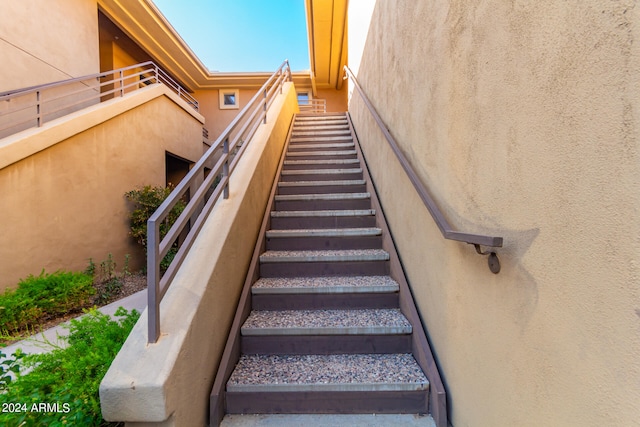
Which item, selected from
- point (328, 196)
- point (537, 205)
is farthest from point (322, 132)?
point (537, 205)

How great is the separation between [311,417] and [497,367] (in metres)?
1.00

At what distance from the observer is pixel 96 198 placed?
13.7ft

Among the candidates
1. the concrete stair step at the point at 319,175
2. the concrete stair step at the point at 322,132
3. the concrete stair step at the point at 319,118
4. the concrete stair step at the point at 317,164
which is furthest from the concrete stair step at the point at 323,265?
the concrete stair step at the point at 319,118

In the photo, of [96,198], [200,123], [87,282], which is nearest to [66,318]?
[87,282]

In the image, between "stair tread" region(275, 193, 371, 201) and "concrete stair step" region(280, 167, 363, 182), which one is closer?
"stair tread" region(275, 193, 371, 201)

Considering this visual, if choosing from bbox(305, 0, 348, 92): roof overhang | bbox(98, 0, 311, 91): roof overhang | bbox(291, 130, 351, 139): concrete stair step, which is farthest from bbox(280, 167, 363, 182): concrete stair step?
bbox(98, 0, 311, 91): roof overhang

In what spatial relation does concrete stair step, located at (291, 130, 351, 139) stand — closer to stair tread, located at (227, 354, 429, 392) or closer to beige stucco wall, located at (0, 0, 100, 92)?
stair tread, located at (227, 354, 429, 392)

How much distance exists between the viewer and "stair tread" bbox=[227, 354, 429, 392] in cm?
153

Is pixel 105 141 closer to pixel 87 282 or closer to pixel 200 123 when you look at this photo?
pixel 87 282

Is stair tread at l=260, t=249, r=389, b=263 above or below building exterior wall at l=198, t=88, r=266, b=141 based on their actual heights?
below

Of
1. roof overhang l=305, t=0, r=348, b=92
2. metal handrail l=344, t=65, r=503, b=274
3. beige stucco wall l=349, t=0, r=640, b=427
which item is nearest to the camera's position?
beige stucco wall l=349, t=0, r=640, b=427

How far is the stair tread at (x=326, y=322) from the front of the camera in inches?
70.9

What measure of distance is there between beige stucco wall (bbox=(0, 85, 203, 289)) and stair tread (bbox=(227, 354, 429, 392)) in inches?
133

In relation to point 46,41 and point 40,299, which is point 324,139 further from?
point 46,41
